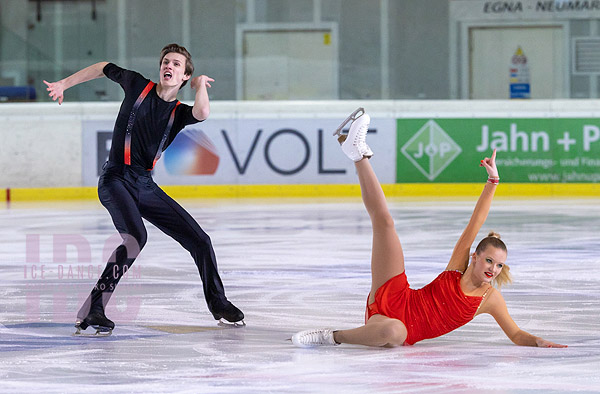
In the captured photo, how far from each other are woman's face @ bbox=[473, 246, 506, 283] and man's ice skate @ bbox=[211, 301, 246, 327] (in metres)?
1.29

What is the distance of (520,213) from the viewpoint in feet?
37.9

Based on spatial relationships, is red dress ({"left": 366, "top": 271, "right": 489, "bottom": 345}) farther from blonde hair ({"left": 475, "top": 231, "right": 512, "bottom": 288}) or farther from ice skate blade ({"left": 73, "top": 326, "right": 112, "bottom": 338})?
ice skate blade ({"left": 73, "top": 326, "right": 112, "bottom": 338})

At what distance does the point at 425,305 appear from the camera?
14.4 feet

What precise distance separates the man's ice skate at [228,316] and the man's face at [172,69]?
1.14 metres

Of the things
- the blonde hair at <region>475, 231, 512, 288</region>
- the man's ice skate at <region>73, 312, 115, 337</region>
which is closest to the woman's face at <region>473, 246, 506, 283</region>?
the blonde hair at <region>475, 231, 512, 288</region>

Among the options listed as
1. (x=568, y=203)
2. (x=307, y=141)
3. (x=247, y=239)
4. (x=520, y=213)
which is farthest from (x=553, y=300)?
(x=307, y=141)

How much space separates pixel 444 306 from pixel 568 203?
9.08m

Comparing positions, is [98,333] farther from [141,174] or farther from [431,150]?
[431,150]

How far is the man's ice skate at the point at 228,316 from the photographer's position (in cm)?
495

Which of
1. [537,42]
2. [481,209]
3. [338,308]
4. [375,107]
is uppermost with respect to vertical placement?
[537,42]

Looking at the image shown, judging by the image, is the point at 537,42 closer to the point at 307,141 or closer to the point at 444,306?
the point at 307,141

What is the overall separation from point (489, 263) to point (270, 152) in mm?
10651

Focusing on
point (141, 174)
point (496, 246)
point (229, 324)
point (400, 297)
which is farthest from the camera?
point (229, 324)

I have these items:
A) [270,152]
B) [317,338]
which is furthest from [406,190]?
[317,338]
